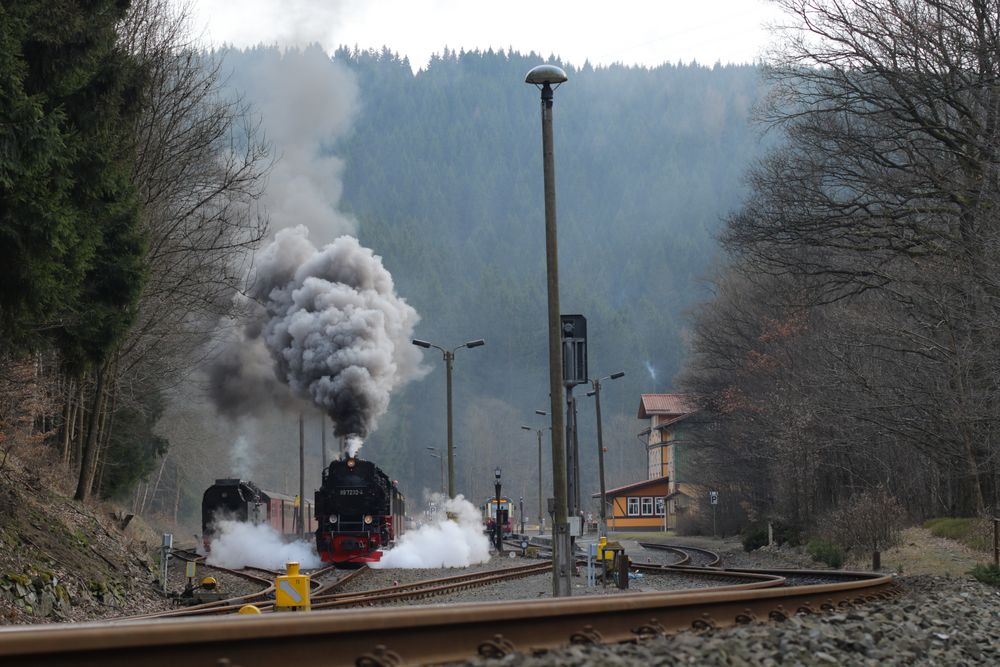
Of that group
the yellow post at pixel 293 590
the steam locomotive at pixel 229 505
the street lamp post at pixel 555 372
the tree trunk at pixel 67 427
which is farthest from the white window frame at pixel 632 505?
the yellow post at pixel 293 590

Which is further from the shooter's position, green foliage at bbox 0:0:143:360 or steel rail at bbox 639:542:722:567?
steel rail at bbox 639:542:722:567

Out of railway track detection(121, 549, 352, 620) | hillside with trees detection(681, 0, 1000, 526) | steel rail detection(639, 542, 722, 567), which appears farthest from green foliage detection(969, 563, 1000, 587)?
steel rail detection(639, 542, 722, 567)

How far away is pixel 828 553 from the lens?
23844mm

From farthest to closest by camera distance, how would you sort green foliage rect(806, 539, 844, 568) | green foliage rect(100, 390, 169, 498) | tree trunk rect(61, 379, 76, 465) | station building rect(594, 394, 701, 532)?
station building rect(594, 394, 701, 532) < green foliage rect(100, 390, 169, 498) < tree trunk rect(61, 379, 76, 465) < green foliage rect(806, 539, 844, 568)

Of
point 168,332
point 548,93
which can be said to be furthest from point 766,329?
point 548,93

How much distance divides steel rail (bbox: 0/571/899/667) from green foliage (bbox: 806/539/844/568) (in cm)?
1706

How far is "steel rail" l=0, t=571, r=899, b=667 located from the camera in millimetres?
4375

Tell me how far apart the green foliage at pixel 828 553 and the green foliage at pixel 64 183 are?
1524 cm

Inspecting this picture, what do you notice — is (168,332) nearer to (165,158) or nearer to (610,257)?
(165,158)

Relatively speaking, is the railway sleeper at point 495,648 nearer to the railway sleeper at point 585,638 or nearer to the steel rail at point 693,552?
the railway sleeper at point 585,638

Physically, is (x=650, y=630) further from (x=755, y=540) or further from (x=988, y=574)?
(x=755, y=540)

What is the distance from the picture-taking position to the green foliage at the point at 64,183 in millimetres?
12211

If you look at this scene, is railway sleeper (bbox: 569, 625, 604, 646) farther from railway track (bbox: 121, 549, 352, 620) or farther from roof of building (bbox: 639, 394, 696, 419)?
roof of building (bbox: 639, 394, 696, 419)

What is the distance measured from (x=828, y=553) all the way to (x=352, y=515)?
12854 mm
